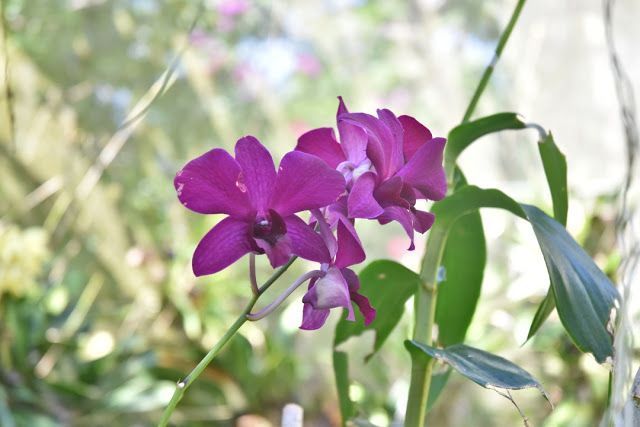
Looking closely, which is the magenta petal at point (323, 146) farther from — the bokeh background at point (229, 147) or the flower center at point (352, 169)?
the bokeh background at point (229, 147)

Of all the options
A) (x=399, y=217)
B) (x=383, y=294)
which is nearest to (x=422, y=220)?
(x=399, y=217)

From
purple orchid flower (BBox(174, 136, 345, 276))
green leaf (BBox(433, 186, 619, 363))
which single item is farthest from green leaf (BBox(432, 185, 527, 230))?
purple orchid flower (BBox(174, 136, 345, 276))

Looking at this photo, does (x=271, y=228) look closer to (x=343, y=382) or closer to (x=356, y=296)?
(x=356, y=296)

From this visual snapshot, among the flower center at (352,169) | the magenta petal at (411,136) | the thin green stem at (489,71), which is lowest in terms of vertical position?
the flower center at (352,169)

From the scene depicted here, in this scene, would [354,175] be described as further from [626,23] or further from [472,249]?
[626,23]

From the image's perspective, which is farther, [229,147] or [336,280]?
[229,147]

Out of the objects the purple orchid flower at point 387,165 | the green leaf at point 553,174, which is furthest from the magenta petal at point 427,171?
A: the green leaf at point 553,174

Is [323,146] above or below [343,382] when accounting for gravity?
above
